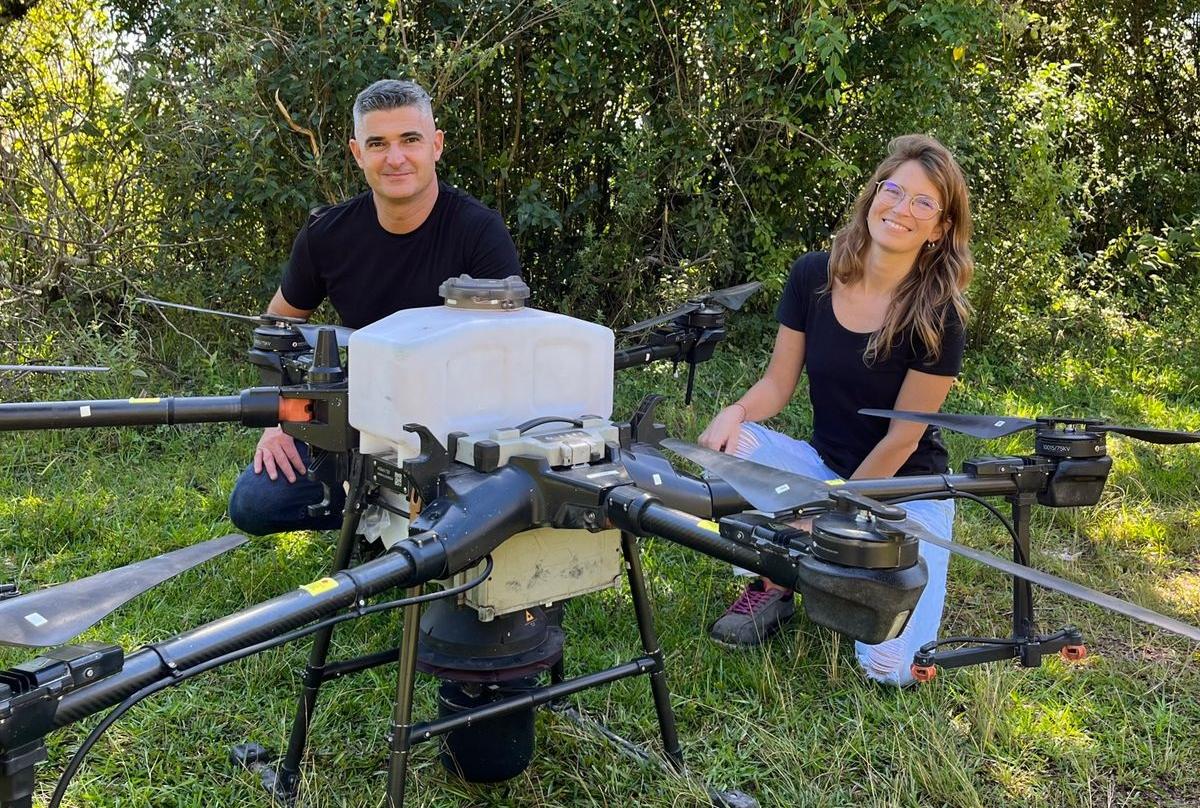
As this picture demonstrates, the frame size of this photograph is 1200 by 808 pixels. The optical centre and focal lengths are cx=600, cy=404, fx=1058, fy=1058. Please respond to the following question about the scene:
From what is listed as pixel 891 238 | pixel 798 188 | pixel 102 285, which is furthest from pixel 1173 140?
pixel 102 285

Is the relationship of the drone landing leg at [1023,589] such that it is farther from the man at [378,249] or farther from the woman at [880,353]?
the man at [378,249]

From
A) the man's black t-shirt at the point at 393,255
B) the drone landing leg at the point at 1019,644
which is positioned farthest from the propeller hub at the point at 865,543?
the man's black t-shirt at the point at 393,255

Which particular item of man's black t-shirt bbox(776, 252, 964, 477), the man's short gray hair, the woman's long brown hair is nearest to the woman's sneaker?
man's black t-shirt bbox(776, 252, 964, 477)

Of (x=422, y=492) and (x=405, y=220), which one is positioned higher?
(x=405, y=220)

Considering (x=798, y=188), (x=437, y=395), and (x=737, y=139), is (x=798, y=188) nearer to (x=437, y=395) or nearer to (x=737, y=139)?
(x=737, y=139)

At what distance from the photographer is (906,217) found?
3.33 m

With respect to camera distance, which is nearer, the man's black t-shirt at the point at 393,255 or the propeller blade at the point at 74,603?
the propeller blade at the point at 74,603

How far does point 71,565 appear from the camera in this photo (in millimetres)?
3811

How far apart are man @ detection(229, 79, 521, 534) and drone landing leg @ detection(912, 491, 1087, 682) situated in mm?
1885

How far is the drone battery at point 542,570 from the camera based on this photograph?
211cm

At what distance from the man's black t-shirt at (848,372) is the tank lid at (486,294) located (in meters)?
1.61

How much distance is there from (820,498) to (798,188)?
16.6ft

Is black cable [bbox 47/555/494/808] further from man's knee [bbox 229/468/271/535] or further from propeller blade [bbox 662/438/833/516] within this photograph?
man's knee [bbox 229/468/271/535]

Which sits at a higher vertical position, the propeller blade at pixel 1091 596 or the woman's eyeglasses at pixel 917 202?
the woman's eyeglasses at pixel 917 202
